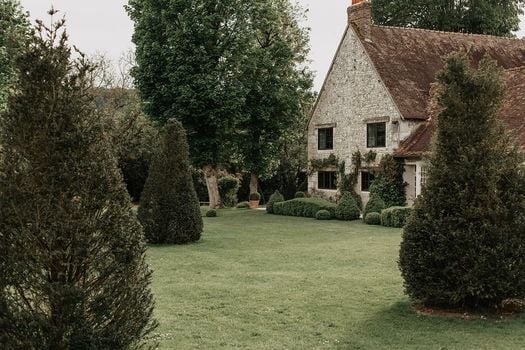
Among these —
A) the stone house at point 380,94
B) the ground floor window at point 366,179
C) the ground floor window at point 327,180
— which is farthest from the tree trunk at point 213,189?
the ground floor window at point 366,179

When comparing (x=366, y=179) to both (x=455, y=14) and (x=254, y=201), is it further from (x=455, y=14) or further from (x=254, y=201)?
(x=455, y=14)

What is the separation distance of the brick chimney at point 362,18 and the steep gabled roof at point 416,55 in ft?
1.41

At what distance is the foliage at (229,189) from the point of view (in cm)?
4006

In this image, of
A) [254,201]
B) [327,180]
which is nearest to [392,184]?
[327,180]

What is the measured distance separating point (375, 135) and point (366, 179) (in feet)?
8.43

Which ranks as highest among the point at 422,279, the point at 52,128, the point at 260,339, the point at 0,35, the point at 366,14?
the point at 366,14

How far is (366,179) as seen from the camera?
3155 centimetres

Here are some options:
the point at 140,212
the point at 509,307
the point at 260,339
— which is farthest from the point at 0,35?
the point at 509,307

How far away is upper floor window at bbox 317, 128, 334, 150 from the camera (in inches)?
1351

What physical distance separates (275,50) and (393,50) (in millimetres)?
6924

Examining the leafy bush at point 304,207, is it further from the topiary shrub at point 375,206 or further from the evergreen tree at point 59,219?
the evergreen tree at point 59,219

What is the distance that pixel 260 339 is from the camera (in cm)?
848

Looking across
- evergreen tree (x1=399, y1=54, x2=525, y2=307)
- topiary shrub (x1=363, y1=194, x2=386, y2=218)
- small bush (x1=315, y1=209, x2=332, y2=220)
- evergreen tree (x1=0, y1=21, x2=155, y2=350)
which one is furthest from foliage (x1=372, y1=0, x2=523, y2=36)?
evergreen tree (x1=0, y1=21, x2=155, y2=350)

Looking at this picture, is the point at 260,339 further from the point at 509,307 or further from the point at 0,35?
the point at 0,35
